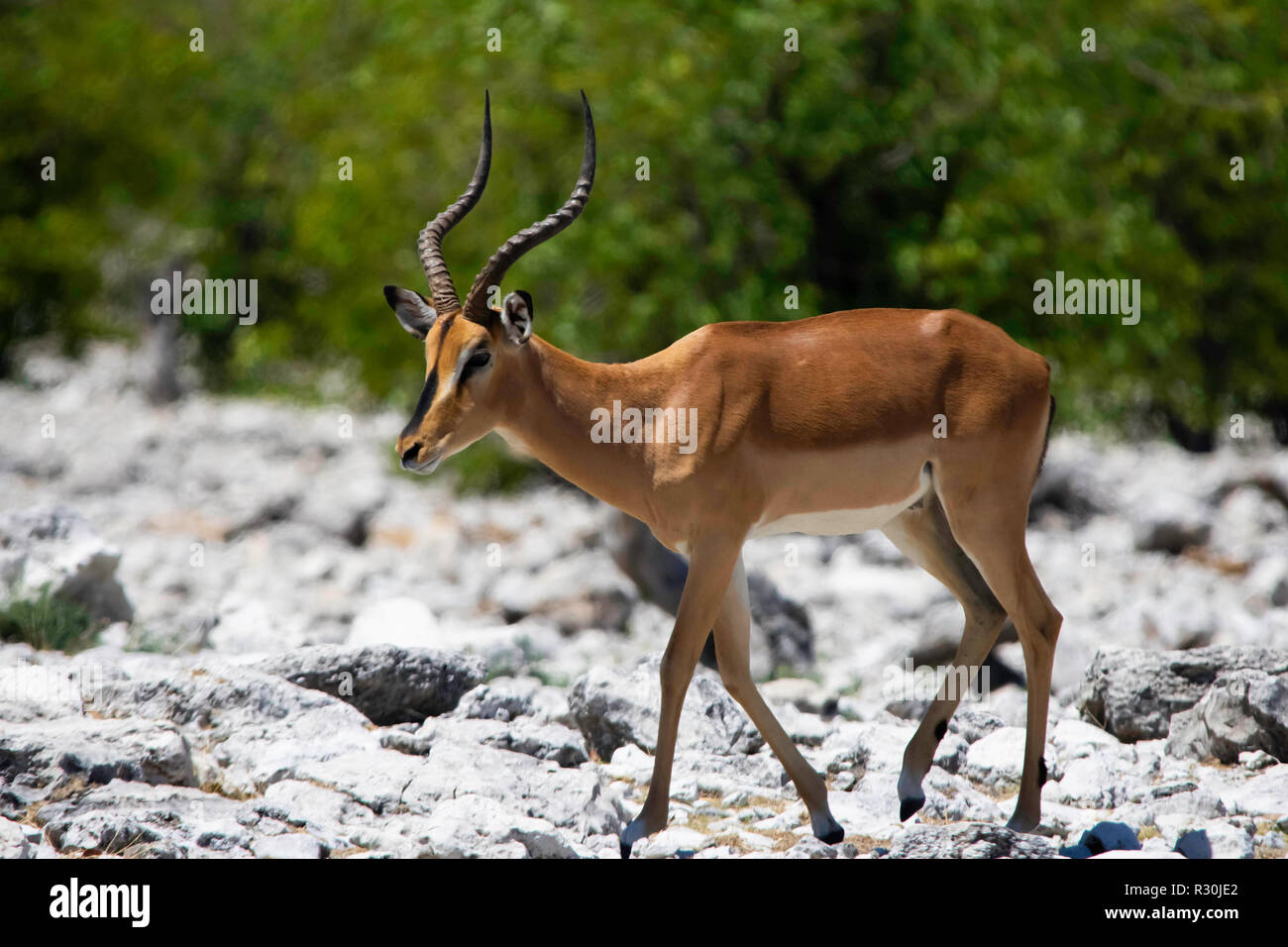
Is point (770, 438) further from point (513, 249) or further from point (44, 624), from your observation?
point (44, 624)

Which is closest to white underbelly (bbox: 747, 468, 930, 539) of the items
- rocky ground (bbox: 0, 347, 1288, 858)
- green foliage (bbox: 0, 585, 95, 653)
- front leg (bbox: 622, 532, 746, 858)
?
front leg (bbox: 622, 532, 746, 858)

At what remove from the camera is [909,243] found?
21.5 m

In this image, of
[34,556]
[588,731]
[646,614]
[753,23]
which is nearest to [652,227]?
[753,23]

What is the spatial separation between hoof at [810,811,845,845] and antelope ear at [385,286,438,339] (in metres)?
2.97

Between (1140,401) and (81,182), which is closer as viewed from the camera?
(1140,401)

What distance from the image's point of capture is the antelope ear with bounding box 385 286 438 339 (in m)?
7.58

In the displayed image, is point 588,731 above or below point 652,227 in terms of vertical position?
below

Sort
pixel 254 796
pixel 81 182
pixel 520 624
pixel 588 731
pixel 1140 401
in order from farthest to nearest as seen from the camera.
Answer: pixel 81 182 → pixel 1140 401 → pixel 520 624 → pixel 588 731 → pixel 254 796

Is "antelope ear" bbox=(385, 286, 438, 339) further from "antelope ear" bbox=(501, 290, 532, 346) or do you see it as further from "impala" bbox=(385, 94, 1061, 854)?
"antelope ear" bbox=(501, 290, 532, 346)

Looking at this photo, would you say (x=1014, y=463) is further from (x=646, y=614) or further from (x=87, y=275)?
(x=87, y=275)

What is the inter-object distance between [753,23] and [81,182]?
16.0 metres

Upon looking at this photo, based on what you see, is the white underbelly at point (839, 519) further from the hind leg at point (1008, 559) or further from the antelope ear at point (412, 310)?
the antelope ear at point (412, 310)

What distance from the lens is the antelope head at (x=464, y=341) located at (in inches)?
285

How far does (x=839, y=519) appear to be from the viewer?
7.79 meters
